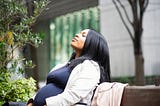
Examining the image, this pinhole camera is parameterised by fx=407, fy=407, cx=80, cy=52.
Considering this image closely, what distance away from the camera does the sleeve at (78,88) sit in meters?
3.20

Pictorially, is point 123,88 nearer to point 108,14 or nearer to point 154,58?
point 154,58

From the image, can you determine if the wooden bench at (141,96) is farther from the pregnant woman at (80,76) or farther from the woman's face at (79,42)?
the woman's face at (79,42)

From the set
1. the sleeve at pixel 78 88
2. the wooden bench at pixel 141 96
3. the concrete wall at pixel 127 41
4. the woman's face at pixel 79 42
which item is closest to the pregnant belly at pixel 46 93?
the sleeve at pixel 78 88

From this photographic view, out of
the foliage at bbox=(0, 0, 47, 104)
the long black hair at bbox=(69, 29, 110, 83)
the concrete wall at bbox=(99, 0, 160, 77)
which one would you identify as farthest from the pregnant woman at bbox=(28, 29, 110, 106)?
the concrete wall at bbox=(99, 0, 160, 77)

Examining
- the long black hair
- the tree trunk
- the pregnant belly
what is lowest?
the tree trunk

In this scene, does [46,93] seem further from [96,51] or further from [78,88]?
[96,51]

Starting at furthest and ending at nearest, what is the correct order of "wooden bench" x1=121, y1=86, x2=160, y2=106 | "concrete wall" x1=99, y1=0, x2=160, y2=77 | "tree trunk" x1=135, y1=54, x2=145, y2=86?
"concrete wall" x1=99, y1=0, x2=160, y2=77, "tree trunk" x1=135, y1=54, x2=145, y2=86, "wooden bench" x1=121, y1=86, x2=160, y2=106

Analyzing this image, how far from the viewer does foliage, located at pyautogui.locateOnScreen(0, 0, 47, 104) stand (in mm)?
4375

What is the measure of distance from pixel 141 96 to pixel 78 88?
0.53 m

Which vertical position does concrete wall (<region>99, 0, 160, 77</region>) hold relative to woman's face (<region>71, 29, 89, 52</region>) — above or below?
below

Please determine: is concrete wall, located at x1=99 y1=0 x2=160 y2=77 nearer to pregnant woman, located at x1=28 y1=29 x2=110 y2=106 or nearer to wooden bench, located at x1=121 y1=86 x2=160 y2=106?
pregnant woman, located at x1=28 y1=29 x2=110 y2=106

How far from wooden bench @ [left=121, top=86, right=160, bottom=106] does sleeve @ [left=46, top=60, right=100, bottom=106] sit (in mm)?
327

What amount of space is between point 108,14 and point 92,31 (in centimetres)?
1343

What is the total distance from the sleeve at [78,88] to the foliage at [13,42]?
48.4 inches
